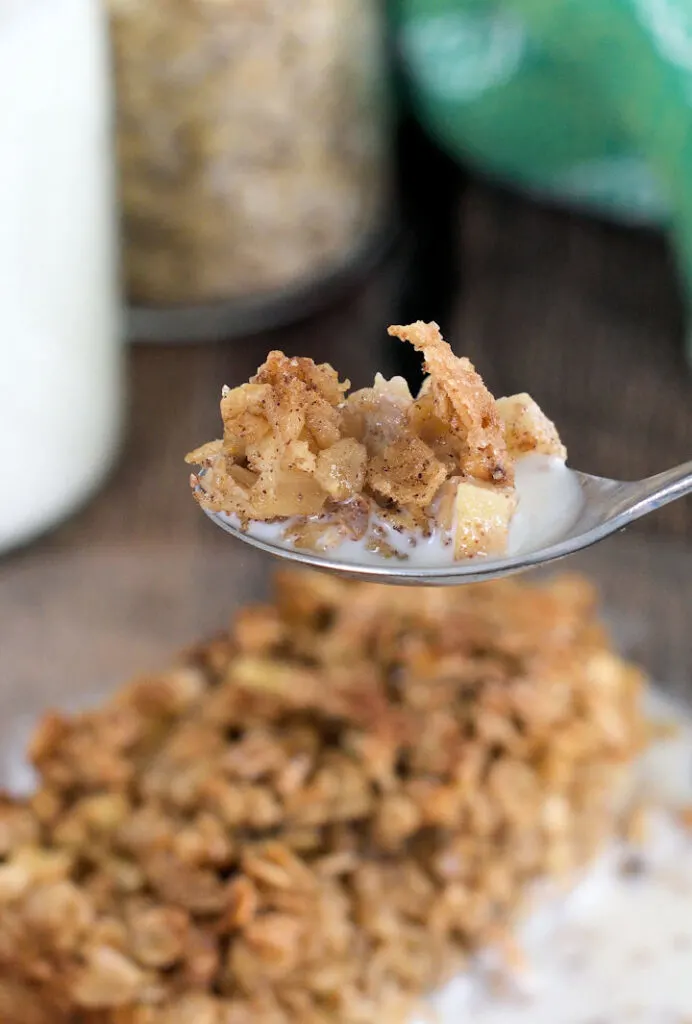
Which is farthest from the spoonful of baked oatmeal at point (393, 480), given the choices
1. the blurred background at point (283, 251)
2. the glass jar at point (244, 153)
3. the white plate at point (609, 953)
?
the glass jar at point (244, 153)

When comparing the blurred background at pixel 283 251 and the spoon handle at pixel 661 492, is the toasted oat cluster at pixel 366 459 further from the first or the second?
the blurred background at pixel 283 251

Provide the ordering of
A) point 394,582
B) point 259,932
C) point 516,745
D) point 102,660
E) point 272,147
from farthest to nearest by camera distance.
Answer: point 272,147 < point 102,660 < point 516,745 < point 259,932 < point 394,582

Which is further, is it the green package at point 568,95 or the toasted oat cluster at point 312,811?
the green package at point 568,95

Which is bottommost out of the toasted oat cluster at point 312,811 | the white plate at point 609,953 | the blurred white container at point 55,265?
the white plate at point 609,953

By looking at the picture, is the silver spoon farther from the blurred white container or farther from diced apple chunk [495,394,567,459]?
the blurred white container

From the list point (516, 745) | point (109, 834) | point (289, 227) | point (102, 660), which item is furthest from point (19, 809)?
point (289, 227)

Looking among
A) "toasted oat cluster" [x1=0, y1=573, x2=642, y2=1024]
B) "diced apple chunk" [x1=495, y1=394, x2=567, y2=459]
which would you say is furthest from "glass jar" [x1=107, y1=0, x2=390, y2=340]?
"diced apple chunk" [x1=495, y1=394, x2=567, y2=459]

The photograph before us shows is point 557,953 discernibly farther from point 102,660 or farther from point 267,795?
point 102,660
